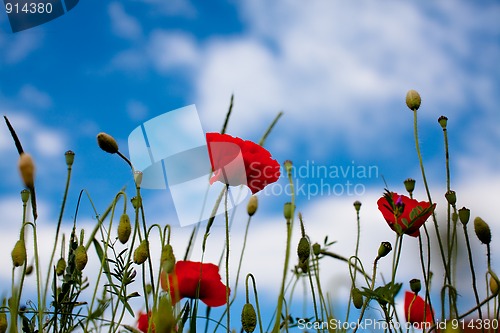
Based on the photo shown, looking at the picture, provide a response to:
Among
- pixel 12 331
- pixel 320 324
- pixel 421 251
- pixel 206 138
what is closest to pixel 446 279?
pixel 421 251

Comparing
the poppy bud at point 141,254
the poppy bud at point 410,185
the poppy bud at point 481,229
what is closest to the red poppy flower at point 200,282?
the poppy bud at point 141,254

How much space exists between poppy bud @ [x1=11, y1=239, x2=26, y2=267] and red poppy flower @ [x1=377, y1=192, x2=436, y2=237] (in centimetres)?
77

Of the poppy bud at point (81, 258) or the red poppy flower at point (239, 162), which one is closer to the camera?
the poppy bud at point (81, 258)

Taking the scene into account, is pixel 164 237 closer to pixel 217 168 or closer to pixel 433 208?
pixel 217 168

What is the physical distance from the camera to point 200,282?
1.41 metres

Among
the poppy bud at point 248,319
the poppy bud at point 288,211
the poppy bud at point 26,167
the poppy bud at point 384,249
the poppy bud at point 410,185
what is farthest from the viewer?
the poppy bud at point 410,185

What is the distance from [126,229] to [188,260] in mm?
185

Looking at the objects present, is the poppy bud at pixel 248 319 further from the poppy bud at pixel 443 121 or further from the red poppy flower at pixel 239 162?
the poppy bud at pixel 443 121

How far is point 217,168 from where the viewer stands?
1.64 meters

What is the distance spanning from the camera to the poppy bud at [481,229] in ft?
4.44

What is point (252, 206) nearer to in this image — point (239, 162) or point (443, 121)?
point (239, 162)

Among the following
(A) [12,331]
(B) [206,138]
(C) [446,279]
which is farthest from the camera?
(B) [206,138]

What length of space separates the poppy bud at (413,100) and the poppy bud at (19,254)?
3.16 feet

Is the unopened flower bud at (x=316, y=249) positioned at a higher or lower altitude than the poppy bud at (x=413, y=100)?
lower
